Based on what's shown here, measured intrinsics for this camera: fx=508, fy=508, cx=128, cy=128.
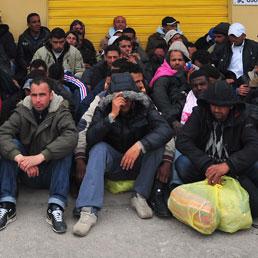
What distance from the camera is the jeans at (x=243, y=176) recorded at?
4742 millimetres

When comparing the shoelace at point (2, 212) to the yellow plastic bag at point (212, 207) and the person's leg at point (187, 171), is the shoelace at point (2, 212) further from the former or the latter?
the person's leg at point (187, 171)

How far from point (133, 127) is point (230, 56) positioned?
3.60 m

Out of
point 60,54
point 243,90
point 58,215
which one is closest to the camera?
point 58,215

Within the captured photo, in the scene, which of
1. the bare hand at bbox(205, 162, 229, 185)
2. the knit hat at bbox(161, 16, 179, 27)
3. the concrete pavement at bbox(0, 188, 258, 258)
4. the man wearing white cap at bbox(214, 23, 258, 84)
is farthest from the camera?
the knit hat at bbox(161, 16, 179, 27)

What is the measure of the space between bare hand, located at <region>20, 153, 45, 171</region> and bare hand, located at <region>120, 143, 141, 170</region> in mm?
781

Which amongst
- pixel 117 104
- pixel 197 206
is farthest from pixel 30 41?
pixel 197 206

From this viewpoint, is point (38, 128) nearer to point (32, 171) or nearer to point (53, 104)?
point (53, 104)

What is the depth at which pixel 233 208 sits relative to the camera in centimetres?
445

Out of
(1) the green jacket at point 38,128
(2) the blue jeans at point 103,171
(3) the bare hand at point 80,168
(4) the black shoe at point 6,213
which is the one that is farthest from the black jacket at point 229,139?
(4) the black shoe at point 6,213

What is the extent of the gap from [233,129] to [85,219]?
63.9 inches

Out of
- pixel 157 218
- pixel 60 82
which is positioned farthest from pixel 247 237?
pixel 60 82

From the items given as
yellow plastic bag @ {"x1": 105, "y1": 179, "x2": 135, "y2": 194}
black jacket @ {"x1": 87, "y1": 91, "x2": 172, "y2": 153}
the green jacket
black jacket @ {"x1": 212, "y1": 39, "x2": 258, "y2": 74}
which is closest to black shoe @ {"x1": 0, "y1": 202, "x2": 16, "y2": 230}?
the green jacket

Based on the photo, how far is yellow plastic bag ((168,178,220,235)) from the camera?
4367 mm

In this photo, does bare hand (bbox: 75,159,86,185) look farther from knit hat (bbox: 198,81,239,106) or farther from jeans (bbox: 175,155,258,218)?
knit hat (bbox: 198,81,239,106)
